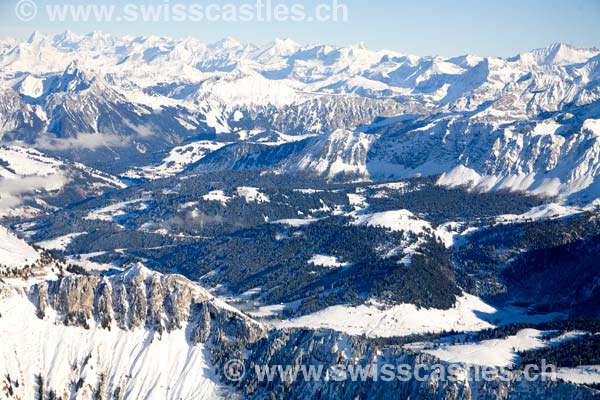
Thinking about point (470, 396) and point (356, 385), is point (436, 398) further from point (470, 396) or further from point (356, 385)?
point (356, 385)

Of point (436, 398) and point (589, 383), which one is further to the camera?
point (589, 383)

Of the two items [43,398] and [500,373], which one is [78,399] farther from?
[500,373]

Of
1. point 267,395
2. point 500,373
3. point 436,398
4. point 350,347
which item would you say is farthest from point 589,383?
point 267,395

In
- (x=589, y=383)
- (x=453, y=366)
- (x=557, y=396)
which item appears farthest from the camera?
(x=589, y=383)

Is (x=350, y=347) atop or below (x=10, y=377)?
atop

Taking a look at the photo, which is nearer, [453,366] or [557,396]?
[557,396]

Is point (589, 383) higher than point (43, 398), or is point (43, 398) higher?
point (589, 383)

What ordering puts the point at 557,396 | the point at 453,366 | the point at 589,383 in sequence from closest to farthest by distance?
the point at 557,396 < the point at 453,366 < the point at 589,383

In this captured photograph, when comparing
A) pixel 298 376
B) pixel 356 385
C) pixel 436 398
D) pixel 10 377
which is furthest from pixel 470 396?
pixel 10 377

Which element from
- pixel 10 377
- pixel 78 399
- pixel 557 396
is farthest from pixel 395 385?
pixel 10 377

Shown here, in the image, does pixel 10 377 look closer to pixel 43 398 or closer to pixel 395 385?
pixel 43 398
